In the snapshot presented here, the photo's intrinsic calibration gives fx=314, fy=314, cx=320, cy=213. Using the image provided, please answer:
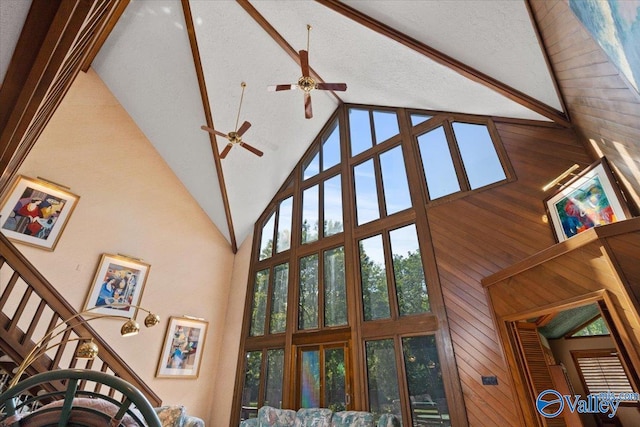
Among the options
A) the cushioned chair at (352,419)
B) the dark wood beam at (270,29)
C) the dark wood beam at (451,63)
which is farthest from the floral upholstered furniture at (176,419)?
the dark wood beam at (270,29)

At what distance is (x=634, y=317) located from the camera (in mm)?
2029

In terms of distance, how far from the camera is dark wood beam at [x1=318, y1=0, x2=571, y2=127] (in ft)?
13.9

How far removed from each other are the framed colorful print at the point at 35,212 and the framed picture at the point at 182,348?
2625mm

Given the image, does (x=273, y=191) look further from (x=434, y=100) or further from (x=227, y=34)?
(x=434, y=100)

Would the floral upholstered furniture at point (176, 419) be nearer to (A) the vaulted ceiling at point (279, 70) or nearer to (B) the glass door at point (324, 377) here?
(B) the glass door at point (324, 377)

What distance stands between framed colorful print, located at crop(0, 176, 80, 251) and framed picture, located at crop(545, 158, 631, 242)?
293 inches

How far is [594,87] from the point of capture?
2.98 metres

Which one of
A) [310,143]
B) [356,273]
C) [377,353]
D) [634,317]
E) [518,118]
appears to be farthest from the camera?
[310,143]

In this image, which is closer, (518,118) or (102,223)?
(518,118)

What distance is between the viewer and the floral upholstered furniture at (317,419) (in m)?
4.34

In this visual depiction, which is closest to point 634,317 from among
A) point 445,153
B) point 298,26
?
point 445,153

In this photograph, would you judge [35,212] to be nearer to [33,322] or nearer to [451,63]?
[33,322]

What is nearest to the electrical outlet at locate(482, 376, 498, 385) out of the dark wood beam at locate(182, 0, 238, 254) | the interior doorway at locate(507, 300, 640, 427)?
the interior doorway at locate(507, 300, 640, 427)

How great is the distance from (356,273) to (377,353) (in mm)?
1392
